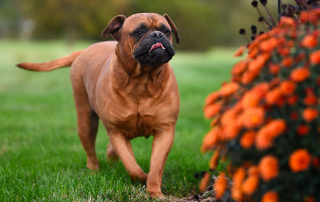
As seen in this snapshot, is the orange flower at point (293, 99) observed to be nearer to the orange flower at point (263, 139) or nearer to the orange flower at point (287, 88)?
the orange flower at point (287, 88)

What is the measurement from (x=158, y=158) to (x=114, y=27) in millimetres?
1323

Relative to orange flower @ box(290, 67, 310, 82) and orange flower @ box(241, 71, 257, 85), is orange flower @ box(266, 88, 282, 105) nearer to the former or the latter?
orange flower @ box(290, 67, 310, 82)

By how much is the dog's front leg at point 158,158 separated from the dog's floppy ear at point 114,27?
3.47 ft

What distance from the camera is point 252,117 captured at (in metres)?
1.77

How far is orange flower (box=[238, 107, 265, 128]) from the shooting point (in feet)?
5.78

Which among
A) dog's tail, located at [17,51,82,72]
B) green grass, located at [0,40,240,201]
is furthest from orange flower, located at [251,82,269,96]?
dog's tail, located at [17,51,82,72]

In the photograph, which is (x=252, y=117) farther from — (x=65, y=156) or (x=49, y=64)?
(x=65, y=156)

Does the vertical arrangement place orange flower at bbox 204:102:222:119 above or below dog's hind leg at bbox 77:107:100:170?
above

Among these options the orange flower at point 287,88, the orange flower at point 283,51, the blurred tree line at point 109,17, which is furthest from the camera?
the blurred tree line at point 109,17

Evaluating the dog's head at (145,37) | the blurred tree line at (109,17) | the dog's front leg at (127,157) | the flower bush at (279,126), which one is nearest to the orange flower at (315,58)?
the flower bush at (279,126)

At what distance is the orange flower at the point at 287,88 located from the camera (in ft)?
5.79

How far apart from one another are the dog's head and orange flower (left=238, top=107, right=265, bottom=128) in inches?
72.3

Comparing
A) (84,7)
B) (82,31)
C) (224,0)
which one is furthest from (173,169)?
(224,0)

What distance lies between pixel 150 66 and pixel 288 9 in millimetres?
1277
